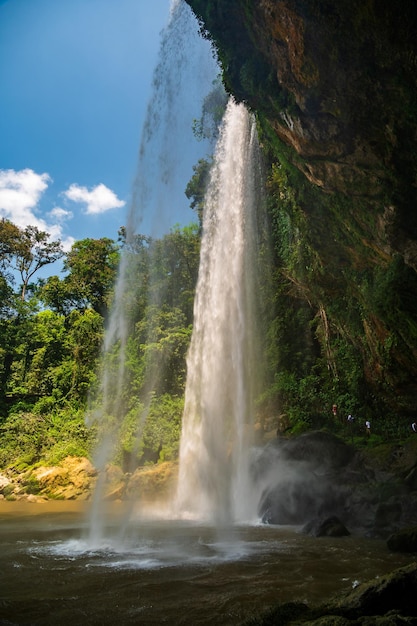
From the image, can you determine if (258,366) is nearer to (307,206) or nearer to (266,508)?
(266,508)

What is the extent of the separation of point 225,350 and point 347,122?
456 inches

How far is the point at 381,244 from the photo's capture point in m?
9.95

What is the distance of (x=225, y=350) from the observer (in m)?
18.2

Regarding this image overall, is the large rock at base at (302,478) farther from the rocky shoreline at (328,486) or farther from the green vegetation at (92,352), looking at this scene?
the green vegetation at (92,352)

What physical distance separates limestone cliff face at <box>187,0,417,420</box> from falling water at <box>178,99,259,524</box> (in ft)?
22.1

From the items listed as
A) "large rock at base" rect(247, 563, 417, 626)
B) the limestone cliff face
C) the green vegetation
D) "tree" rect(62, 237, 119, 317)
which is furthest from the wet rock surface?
"tree" rect(62, 237, 119, 317)

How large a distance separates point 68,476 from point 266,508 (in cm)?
1309

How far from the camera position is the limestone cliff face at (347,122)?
727cm

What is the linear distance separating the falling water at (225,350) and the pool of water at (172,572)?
181 inches

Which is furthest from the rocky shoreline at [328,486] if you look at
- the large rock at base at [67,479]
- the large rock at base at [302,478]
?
the large rock at base at [67,479]

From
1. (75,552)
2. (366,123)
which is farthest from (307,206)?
(75,552)

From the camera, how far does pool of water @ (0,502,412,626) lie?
466cm

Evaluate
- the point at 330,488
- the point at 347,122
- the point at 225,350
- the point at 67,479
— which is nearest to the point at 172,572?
the point at 330,488

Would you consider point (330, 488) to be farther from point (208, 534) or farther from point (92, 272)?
point (92, 272)
